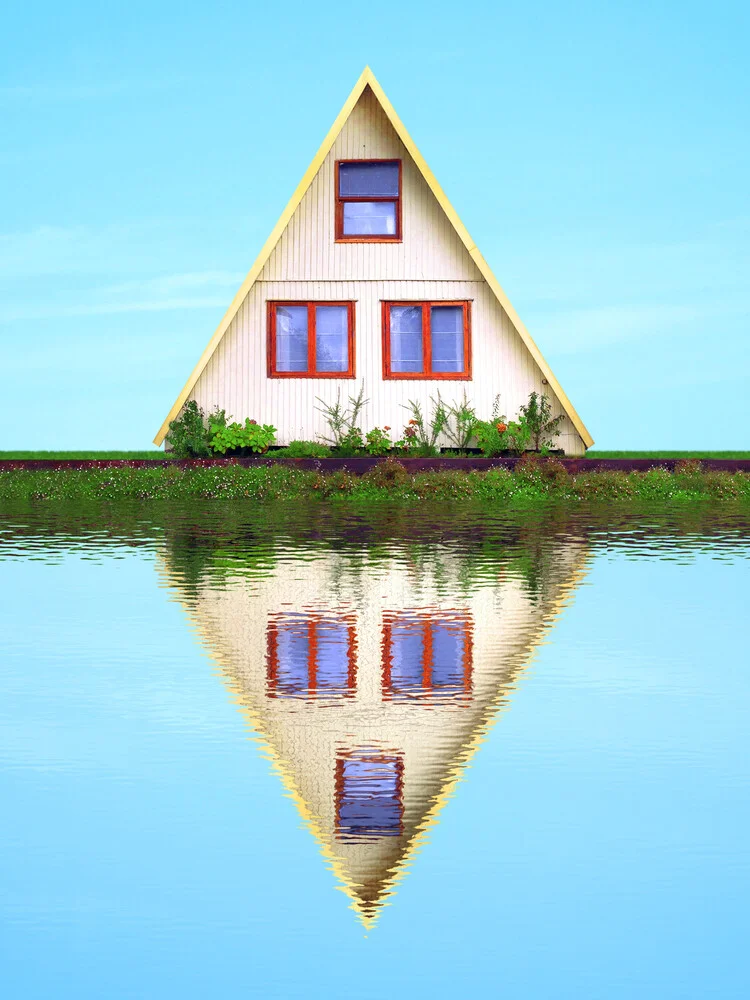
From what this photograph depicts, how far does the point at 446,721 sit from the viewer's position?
7.29 meters

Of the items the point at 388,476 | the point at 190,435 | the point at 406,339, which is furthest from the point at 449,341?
the point at 190,435

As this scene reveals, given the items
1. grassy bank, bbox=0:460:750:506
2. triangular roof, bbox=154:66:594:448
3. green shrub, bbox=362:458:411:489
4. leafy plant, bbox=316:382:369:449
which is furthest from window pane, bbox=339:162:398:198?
green shrub, bbox=362:458:411:489

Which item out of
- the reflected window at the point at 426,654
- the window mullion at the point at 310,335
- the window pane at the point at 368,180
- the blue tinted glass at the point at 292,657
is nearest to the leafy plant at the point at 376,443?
the window mullion at the point at 310,335

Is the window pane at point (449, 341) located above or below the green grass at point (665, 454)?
above

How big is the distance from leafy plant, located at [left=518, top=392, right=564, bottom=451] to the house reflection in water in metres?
12.8

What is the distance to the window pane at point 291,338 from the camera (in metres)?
28.8

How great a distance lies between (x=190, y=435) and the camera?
92.5 ft

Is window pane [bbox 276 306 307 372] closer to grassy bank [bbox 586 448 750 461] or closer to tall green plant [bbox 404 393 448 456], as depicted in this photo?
tall green plant [bbox 404 393 448 456]

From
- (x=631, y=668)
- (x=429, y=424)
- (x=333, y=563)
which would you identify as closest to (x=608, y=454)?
(x=429, y=424)

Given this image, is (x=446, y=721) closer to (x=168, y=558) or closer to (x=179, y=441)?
(x=168, y=558)

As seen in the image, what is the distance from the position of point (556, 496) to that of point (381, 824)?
20.6 meters

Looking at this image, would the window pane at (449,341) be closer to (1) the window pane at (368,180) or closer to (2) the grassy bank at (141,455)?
(1) the window pane at (368,180)

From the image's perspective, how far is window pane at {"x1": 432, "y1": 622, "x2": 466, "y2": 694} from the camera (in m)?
8.33

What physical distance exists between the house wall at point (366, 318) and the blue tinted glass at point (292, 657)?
1797cm
